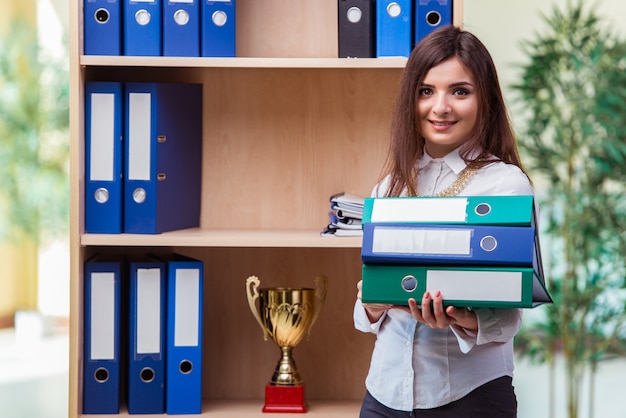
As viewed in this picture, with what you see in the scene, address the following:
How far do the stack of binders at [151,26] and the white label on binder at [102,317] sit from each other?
54 centimetres

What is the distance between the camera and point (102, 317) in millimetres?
2230

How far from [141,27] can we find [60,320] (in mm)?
3093

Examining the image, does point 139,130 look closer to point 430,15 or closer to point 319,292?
point 319,292

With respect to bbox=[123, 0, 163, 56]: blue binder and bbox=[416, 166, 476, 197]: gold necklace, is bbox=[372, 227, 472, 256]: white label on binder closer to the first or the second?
bbox=[416, 166, 476, 197]: gold necklace

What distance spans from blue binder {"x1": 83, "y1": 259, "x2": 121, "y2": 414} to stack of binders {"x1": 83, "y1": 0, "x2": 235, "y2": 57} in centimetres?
52

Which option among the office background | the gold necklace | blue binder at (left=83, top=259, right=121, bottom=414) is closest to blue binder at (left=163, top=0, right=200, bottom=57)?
blue binder at (left=83, top=259, right=121, bottom=414)

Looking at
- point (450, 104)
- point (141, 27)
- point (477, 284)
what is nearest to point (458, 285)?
point (477, 284)

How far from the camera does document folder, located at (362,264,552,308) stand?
1451 mm

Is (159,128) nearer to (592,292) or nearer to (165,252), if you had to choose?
(165,252)

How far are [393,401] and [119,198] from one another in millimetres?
884

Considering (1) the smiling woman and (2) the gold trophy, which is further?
(2) the gold trophy

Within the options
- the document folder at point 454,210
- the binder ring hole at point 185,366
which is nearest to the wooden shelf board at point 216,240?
the binder ring hole at point 185,366

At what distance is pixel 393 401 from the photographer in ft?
5.47

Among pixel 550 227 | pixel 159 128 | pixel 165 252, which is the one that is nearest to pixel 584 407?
pixel 550 227
